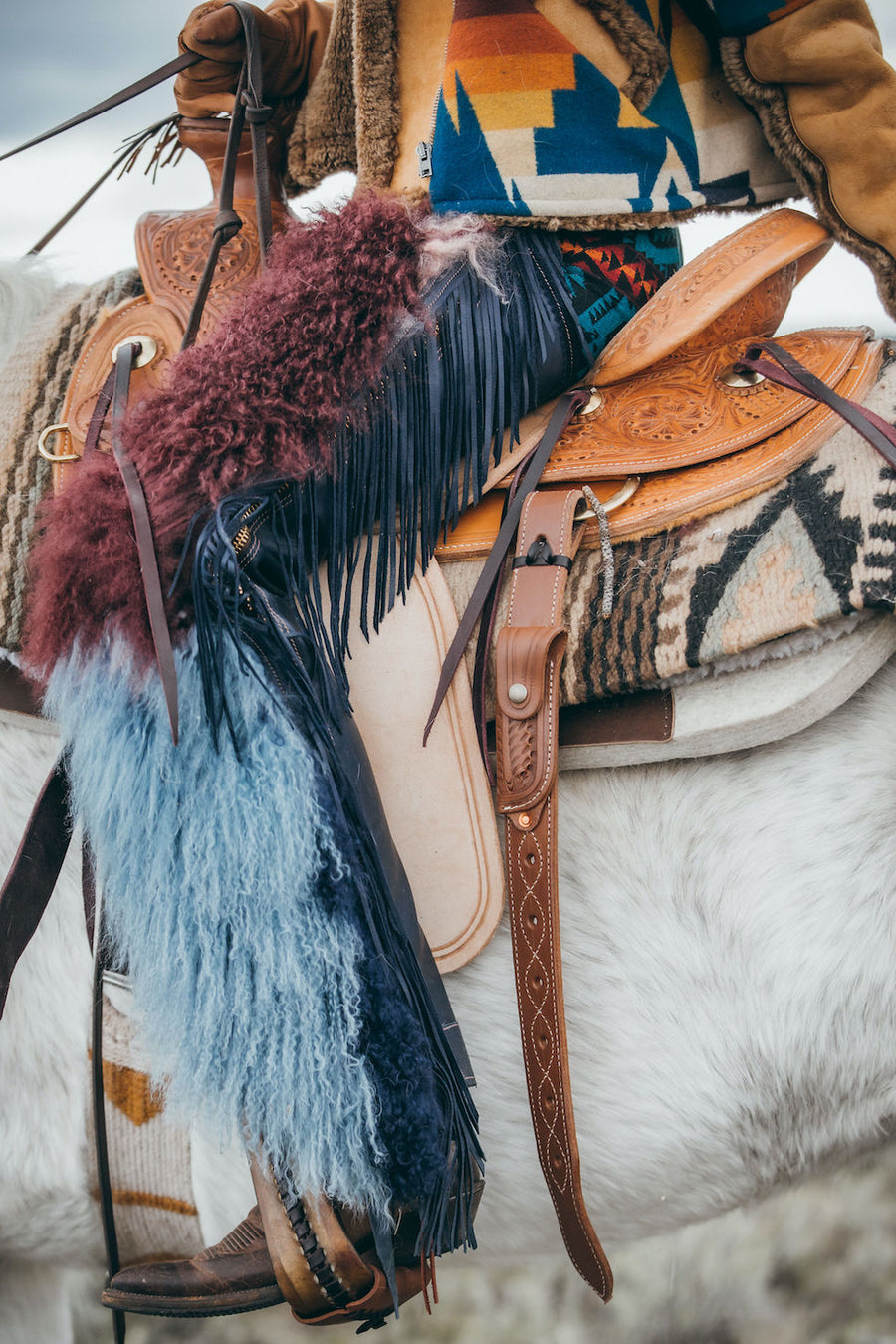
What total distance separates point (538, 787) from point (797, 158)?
0.72 meters

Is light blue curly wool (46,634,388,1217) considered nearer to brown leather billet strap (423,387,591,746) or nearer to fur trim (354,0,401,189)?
brown leather billet strap (423,387,591,746)

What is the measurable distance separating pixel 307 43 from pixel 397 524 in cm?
74

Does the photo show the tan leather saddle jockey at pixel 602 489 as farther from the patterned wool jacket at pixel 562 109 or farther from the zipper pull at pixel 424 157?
the zipper pull at pixel 424 157

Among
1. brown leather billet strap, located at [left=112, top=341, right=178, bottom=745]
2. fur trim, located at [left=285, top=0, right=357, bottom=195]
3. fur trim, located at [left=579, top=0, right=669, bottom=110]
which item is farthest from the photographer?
fur trim, located at [left=285, top=0, right=357, bottom=195]

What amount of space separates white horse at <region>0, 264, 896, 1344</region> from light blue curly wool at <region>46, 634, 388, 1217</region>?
0.17 m

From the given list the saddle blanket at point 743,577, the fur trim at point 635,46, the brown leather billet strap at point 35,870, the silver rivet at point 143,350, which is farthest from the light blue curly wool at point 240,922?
the fur trim at point 635,46

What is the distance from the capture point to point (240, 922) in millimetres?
811

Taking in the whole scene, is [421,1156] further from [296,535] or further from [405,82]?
[405,82]

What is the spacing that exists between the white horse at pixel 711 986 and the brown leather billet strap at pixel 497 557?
16 cm

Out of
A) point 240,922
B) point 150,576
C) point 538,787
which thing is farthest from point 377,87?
point 240,922

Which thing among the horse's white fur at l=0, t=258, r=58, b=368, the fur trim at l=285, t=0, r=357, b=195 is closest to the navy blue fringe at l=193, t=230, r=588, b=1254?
the fur trim at l=285, t=0, r=357, b=195

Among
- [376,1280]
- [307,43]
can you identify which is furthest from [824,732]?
[307,43]

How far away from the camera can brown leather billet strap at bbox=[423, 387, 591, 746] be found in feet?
2.83

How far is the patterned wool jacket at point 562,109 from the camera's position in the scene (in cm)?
97
